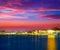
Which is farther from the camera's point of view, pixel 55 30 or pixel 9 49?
pixel 55 30

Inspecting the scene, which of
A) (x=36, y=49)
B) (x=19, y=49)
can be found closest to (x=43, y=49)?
(x=36, y=49)

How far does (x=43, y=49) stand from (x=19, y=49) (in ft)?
14.9

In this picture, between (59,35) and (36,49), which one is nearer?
(36,49)

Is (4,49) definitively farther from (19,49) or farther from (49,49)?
(49,49)

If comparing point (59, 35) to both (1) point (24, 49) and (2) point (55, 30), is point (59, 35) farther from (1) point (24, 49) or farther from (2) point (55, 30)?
(1) point (24, 49)

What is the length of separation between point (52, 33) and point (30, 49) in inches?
2254

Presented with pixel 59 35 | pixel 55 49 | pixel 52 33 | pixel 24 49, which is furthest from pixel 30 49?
pixel 59 35

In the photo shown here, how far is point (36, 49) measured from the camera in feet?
158

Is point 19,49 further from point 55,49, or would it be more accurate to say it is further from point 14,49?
point 55,49

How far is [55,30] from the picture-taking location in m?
107

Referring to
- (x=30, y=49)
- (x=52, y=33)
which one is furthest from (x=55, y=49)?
(x=52, y=33)

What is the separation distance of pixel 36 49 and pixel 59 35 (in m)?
74.7

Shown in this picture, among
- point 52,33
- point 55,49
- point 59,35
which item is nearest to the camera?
point 55,49

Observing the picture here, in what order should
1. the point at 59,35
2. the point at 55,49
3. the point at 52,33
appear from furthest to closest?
the point at 59,35 → the point at 52,33 → the point at 55,49
